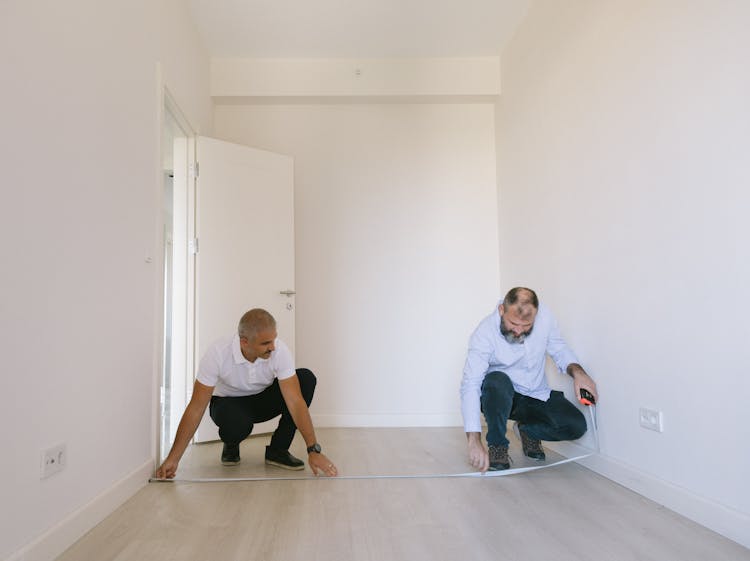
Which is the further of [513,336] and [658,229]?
[513,336]

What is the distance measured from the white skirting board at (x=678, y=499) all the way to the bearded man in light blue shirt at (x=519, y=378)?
0.20m

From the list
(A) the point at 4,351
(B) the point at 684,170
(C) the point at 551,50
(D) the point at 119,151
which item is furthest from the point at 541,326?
(A) the point at 4,351

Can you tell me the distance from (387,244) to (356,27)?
159 centimetres

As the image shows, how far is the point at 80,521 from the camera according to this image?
6.37 feet

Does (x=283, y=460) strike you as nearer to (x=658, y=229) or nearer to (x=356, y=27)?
(x=658, y=229)

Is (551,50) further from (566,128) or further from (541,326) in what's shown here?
(541,326)

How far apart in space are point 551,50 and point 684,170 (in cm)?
162

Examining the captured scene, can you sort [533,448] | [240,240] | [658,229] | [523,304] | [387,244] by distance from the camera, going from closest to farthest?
[658,229], [523,304], [533,448], [240,240], [387,244]

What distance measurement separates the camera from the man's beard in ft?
9.43

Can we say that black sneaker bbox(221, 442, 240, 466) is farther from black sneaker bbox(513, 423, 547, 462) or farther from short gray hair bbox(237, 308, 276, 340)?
black sneaker bbox(513, 423, 547, 462)

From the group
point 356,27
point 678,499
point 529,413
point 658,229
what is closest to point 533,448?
point 529,413

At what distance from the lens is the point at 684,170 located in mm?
2162

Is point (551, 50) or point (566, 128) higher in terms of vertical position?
point (551, 50)

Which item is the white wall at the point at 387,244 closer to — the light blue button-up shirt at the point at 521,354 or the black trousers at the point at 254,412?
the black trousers at the point at 254,412
